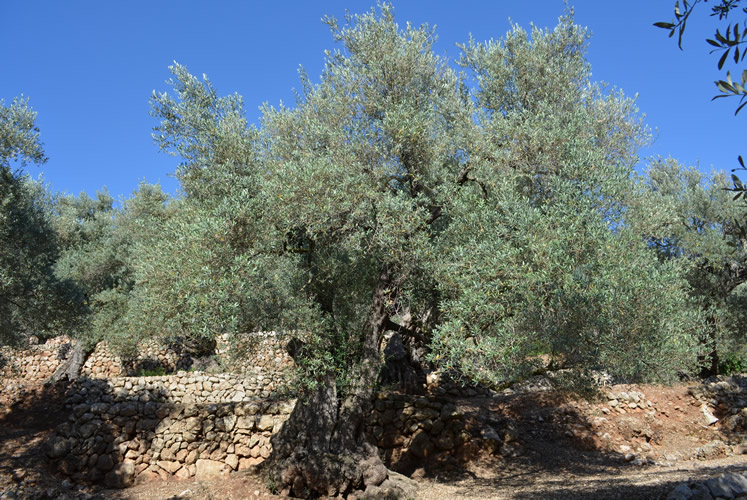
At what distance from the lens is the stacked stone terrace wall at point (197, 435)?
43.0 ft

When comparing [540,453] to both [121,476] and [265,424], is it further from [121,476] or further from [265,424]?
[121,476]

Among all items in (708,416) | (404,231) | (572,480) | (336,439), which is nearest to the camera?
(404,231)

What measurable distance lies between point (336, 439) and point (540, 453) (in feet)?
20.8

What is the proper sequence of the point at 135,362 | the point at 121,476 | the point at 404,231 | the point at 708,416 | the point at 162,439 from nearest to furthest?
the point at 404,231, the point at 121,476, the point at 162,439, the point at 708,416, the point at 135,362

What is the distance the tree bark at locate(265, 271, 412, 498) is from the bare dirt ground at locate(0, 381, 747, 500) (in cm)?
80

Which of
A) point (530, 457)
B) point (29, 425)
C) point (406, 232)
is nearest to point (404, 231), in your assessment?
point (406, 232)

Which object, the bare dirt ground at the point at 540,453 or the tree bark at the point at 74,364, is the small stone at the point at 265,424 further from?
the tree bark at the point at 74,364

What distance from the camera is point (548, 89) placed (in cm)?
1249

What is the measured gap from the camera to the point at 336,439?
11.0 meters

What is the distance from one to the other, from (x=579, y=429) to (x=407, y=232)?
978cm

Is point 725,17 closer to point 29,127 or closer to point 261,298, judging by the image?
point 261,298

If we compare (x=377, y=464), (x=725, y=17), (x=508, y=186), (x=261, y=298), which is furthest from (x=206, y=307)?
(x=725, y=17)

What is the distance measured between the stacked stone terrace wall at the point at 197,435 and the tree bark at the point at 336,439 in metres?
1.95

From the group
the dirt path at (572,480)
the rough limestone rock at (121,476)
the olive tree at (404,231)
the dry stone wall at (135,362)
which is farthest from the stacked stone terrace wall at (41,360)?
the dirt path at (572,480)
